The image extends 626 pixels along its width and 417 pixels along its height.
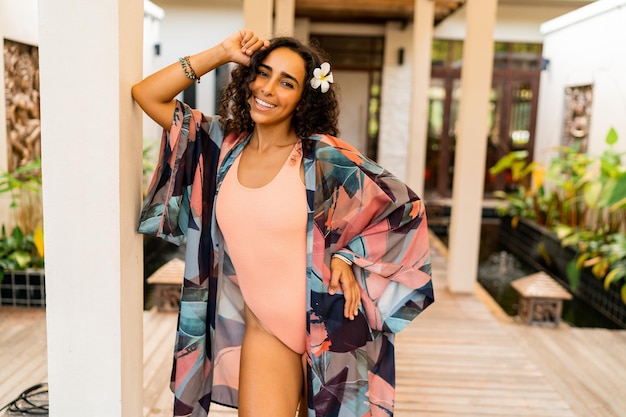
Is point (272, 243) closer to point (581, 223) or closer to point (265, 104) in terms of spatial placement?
point (265, 104)

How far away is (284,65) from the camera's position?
185 cm

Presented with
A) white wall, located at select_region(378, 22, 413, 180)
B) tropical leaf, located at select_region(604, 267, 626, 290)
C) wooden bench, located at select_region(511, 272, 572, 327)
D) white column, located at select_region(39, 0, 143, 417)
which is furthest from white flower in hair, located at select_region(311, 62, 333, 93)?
white wall, located at select_region(378, 22, 413, 180)

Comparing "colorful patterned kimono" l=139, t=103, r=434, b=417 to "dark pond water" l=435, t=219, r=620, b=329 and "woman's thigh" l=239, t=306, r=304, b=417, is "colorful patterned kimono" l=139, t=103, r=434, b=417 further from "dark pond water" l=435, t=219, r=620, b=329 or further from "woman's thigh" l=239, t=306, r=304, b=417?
"dark pond water" l=435, t=219, r=620, b=329

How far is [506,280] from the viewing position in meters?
6.89

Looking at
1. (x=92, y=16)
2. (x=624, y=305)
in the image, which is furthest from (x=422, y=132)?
(x=92, y=16)

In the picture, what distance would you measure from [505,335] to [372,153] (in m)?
7.17

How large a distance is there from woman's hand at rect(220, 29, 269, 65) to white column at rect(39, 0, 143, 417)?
0.25 meters

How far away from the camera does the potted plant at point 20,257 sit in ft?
15.4

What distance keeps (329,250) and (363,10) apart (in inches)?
313

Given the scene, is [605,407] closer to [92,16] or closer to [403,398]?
[403,398]

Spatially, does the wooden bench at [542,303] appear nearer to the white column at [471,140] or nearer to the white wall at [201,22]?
the white column at [471,140]

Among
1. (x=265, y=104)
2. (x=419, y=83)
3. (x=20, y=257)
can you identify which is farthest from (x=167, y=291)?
(x=419, y=83)

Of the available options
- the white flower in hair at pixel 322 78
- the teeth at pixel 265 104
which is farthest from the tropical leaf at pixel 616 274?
the teeth at pixel 265 104

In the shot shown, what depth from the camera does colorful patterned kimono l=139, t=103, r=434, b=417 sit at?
1877 mm
